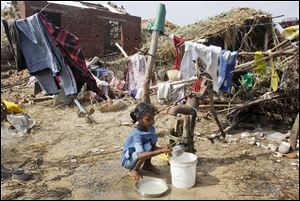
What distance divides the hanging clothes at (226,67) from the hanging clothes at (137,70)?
5.09 m

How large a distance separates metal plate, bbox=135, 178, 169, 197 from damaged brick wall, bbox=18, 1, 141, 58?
33.4 ft

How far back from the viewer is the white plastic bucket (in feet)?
14.0

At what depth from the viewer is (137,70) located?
11.2 metres

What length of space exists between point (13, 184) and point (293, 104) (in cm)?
544

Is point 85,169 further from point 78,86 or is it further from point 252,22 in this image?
point 252,22

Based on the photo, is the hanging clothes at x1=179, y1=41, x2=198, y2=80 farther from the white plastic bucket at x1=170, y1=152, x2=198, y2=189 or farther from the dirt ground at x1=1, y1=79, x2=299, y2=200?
the white plastic bucket at x1=170, y1=152, x2=198, y2=189

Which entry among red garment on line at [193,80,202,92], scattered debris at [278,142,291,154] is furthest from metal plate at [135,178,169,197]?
red garment on line at [193,80,202,92]

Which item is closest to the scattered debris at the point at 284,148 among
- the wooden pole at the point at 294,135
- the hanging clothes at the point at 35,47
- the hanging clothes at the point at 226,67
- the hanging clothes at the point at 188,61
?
the wooden pole at the point at 294,135

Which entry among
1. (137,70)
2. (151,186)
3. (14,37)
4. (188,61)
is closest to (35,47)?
(14,37)

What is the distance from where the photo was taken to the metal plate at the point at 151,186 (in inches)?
167

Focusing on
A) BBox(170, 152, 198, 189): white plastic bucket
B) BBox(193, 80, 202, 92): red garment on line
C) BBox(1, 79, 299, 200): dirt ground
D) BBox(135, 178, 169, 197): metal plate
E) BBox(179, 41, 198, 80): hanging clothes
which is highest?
BBox(179, 41, 198, 80): hanging clothes

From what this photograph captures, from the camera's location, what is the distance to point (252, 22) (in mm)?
9781

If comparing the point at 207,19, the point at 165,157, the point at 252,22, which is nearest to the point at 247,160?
the point at 165,157

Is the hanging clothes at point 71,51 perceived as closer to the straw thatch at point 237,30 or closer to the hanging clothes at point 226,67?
the hanging clothes at point 226,67
